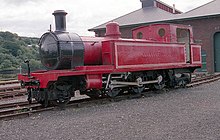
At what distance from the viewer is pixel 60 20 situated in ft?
31.7

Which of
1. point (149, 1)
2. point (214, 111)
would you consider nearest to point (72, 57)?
point (214, 111)

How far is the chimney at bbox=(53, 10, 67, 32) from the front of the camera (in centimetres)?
962

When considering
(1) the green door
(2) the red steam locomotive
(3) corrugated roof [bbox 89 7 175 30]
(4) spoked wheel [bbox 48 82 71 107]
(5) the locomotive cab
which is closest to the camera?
(4) spoked wheel [bbox 48 82 71 107]

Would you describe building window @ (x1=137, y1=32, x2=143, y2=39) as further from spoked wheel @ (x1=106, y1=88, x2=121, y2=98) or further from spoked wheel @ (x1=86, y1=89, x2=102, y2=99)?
spoked wheel @ (x1=86, y1=89, x2=102, y2=99)

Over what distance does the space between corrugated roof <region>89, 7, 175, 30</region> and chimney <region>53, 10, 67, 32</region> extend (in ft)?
70.2

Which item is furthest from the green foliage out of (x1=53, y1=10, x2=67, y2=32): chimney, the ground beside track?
the ground beside track

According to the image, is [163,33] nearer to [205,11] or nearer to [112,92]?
[112,92]

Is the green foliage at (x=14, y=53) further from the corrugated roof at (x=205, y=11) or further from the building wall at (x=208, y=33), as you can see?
the building wall at (x=208, y=33)

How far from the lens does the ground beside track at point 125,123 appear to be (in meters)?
5.76

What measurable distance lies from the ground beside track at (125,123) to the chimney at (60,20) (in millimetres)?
2730

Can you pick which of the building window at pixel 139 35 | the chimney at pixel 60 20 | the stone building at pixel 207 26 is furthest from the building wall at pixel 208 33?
the chimney at pixel 60 20

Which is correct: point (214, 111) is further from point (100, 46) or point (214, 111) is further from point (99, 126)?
point (100, 46)

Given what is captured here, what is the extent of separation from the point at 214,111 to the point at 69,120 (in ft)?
12.6

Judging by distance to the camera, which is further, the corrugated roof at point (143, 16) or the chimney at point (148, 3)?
the chimney at point (148, 3)
